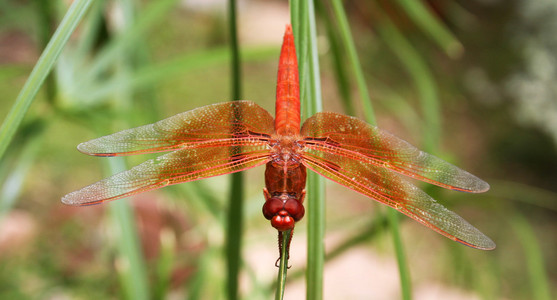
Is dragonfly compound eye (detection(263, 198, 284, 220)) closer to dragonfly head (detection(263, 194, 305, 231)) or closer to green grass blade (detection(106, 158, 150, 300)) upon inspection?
dragonfly head (detection(263, 194, 305, 231))

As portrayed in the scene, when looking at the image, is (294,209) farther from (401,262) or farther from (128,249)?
(128,249)

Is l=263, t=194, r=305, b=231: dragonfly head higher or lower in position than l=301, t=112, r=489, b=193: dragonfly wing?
lower

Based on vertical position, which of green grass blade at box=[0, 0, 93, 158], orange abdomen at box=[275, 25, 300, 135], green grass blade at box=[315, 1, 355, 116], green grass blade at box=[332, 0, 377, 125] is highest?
green grass blade at box=[315, 1, 355, 116]

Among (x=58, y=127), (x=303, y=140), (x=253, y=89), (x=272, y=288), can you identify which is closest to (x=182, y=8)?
(x=253, y=89)

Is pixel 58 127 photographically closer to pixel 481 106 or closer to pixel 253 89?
pixel 253 89

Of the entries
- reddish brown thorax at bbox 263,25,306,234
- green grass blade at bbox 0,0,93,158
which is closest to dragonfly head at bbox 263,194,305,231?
reddish brown thorax at bbox 263,25,306,234

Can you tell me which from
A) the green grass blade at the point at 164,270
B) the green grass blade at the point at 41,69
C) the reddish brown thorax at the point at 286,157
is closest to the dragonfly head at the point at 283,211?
the reddish brown thorax at the point at 286,157

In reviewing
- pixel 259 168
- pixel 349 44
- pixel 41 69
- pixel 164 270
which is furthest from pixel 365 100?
pixel 259 168
